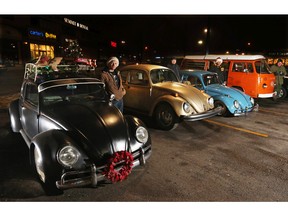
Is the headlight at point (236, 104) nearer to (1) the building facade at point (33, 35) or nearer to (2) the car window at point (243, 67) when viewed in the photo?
(2) the car window at point (243, 67)

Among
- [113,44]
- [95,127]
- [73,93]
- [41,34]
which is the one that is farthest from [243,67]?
[113,44]

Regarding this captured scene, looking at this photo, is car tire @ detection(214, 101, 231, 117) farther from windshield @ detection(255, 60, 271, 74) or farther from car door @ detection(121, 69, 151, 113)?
windshield @ detection(255, 60, 271, 74)

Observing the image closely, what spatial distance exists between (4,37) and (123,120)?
33.2 meters

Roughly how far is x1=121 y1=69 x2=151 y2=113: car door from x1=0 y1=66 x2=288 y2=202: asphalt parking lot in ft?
2.64

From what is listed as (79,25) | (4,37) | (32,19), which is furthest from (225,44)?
(4,37)

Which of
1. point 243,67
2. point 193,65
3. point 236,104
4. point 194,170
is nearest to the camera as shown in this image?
point 194,170

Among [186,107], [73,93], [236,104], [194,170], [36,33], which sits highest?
[36,33]

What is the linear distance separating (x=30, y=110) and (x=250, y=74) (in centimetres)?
824

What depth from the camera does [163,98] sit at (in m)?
6.24

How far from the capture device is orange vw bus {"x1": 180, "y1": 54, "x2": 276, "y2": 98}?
9.09 meters

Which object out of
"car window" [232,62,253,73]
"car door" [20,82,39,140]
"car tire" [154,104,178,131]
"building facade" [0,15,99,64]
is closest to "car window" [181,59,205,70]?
"car window" [232,62,253,73]

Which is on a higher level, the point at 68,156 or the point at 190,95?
the point at 190,95

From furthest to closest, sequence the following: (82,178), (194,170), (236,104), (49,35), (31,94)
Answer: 1. (49,35)
2. (236,104)
3. (31,94)
4. (194,170)
5. (82,178)

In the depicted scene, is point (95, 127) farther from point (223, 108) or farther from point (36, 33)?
point (36, 33)
